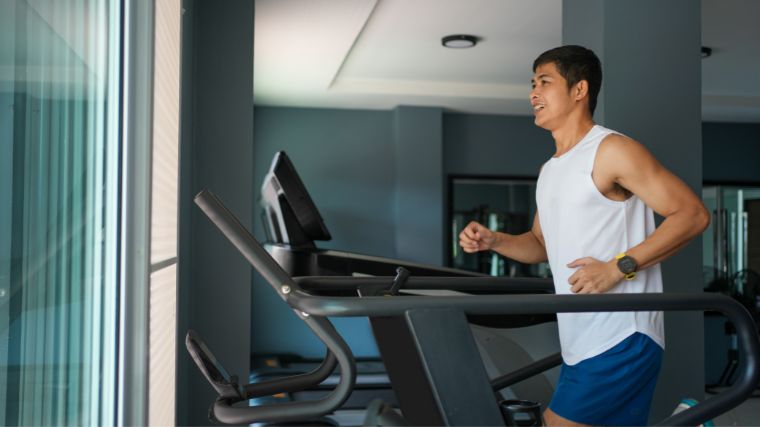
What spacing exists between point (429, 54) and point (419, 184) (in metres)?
1.79

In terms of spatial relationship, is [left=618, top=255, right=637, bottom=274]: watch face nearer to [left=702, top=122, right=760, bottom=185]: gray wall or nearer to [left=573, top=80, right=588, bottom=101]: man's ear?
[left=573, top=80, right=588, bottom=101]: man's ear

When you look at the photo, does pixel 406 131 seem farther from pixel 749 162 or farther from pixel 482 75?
pixel 749 162

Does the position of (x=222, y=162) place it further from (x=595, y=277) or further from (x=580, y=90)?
(x=595, y=277)

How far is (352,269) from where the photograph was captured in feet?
11.4

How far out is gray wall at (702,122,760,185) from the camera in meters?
7.48

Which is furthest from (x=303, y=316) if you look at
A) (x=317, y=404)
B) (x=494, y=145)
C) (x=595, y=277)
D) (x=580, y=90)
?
(x=494, y=145)

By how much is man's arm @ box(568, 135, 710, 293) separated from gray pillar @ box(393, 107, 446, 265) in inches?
207

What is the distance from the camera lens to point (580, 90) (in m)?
1.79

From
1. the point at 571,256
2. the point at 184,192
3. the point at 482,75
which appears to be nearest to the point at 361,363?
the point at 482,75

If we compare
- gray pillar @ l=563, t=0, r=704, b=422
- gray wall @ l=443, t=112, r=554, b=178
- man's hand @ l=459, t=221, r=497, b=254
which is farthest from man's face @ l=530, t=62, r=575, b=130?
gray wall @ l=443, t=112, r=554, b=178

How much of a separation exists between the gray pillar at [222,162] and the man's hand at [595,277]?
176 cm

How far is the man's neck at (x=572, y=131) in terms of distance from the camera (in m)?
1.80

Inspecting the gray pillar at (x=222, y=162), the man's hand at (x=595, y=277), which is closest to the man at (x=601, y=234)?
the man's hand at (x=595, y=277)

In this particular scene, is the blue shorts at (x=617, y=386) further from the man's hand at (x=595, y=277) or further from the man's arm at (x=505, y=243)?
the man's arm at (x=505, y=243)
